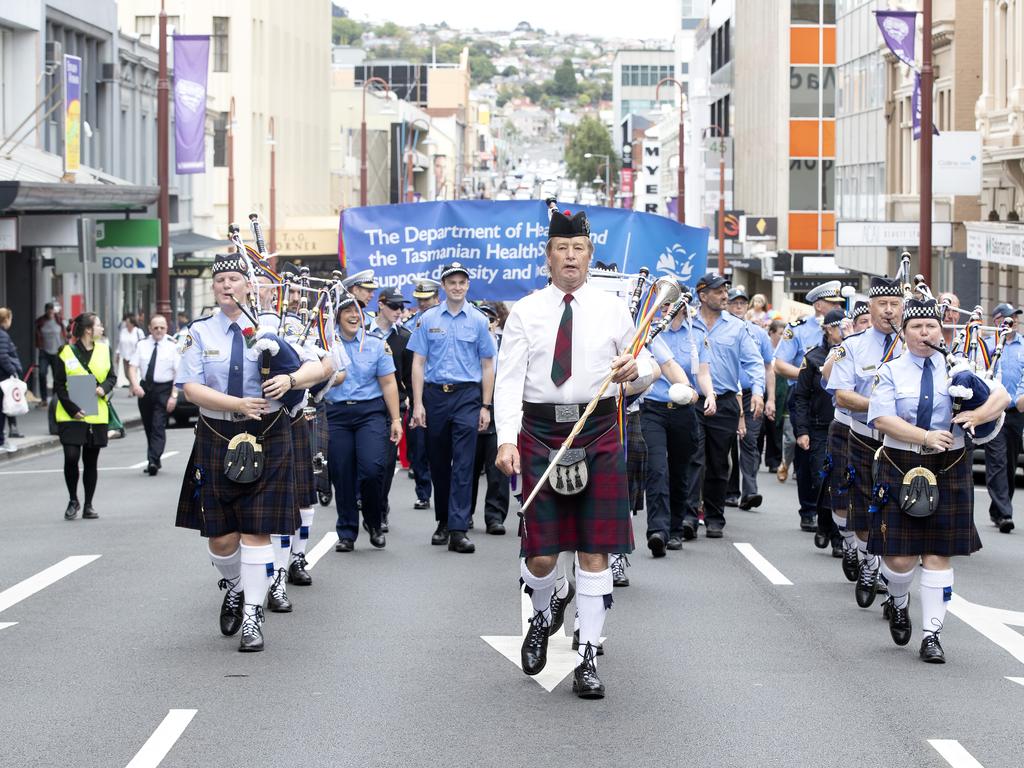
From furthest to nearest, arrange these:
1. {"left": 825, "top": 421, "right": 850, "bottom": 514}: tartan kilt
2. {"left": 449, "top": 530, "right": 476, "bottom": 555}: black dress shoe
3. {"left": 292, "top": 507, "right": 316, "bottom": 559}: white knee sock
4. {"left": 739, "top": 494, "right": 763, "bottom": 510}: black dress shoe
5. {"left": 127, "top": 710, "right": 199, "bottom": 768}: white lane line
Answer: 1. {"left": 739, "top": 494, "right": 763, "bottom": 510}: black dress shoe
2. {"left": 449, "top": 530, "right": 476, "bottom": 555}: black dress shoe
3. {"left": 825, "top": 421, "right": 850, "bottom": 514}: tartan kilt
4. {"left": 292, "top": 507, "right": 316, "bottom": 559}: white knee sock
5. {"left": 127, "top": 710, "right": 199, "bottom": 768}: white lane line

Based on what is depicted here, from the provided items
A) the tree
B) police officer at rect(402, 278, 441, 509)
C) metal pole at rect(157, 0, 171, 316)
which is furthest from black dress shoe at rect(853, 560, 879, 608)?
the tree

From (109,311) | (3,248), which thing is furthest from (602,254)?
(109,311)

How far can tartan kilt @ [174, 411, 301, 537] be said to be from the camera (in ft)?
31.2

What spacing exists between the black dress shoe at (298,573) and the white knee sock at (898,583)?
13.4 feet

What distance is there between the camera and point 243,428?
9.54 m

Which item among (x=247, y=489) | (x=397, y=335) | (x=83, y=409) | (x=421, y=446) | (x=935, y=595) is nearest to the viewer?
(x=935, y=595)

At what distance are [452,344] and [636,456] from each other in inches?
78.8

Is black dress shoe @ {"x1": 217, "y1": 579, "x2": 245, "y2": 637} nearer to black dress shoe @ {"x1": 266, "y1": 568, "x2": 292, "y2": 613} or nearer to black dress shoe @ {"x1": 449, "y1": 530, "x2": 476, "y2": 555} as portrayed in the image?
black dress shoe @ {"x1": 266, "y1": 568, "x2": 292, "y2": 613}

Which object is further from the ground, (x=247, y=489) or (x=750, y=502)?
(x=247, y=489)

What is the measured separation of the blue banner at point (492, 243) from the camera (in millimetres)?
18438

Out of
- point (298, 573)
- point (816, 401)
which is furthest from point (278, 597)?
point (816, 401)

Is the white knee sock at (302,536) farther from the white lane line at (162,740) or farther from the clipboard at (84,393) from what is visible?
the clipboard at (84,393)

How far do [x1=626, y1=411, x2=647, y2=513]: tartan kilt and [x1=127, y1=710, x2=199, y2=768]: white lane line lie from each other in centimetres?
509

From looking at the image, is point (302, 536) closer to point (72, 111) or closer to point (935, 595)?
point (935, 595)
